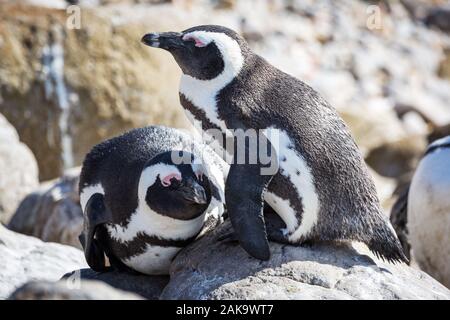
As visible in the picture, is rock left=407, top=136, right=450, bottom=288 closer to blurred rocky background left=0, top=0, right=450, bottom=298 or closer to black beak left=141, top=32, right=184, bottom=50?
blurred rocky background left=0, top=0, right=450, bottom=298

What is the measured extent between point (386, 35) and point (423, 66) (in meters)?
0.99

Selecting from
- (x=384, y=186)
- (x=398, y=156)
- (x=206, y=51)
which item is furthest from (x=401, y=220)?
(x=398, y=156)

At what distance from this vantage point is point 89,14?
957 cm

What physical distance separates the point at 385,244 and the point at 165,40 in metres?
1.43

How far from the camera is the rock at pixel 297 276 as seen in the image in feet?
13.5

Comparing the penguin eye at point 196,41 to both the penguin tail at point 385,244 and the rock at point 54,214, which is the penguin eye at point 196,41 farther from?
the rock at point 54,214

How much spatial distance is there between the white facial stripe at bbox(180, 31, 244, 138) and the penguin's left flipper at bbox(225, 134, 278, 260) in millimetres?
290

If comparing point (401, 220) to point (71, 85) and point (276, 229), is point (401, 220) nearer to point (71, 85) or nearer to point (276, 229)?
point (276, 229)

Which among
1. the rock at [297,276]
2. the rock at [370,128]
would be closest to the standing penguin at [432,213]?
the rock at [297,276]

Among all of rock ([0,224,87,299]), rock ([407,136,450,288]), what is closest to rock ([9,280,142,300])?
rock ([0,224,87,299])

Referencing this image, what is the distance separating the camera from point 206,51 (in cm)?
443

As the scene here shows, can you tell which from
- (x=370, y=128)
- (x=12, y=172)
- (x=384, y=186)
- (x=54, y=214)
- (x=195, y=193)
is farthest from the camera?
(x=370, y=128)
